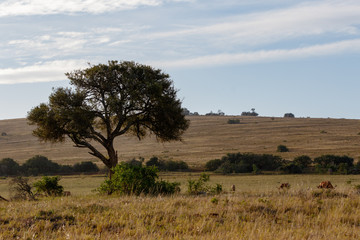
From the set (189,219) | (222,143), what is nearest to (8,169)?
(222,143)

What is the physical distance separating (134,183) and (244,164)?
24.8m

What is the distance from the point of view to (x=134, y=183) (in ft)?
58.7

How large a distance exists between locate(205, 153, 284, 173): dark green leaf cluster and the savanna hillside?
3.33 meters

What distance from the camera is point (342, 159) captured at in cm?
4206

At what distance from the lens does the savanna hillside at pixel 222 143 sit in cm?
6134

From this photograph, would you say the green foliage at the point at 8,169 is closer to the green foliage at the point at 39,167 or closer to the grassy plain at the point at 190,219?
the green foliage at the point at 39,167

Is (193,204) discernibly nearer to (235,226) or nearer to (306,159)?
(235,226)

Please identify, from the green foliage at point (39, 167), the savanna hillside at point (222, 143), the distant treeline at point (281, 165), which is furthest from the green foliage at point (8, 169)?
the distant treeline at point (281, 165)

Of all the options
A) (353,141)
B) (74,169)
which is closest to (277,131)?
(353,141)

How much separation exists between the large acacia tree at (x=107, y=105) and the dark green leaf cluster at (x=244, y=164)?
19.0 meters

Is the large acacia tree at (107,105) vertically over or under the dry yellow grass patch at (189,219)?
over

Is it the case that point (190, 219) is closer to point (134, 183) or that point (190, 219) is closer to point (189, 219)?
point (189, 219)

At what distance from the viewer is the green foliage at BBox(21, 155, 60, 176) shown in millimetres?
46188

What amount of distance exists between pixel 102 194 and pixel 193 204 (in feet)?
21.7
